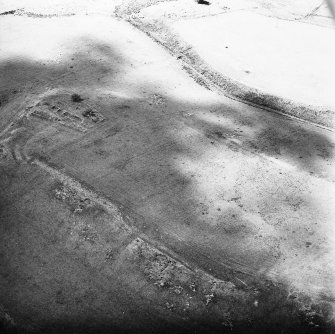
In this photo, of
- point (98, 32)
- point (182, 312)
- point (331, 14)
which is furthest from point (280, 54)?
point (182, 312)

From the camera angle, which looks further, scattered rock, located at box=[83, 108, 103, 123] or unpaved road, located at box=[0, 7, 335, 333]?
scattered rock, located at box=[83, 108, 103, 123]

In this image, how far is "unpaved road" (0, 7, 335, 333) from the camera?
172 inches

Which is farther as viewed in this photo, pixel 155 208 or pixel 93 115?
pixel 93 115

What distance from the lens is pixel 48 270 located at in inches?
185

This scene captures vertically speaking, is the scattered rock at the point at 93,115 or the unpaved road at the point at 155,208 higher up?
the scattered rock at the point at 93,115

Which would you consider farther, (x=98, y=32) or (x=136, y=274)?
(x=98, y=32)

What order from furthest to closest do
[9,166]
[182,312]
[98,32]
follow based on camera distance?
[98,32]
[9,166]
[182,312]

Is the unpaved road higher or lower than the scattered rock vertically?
lower

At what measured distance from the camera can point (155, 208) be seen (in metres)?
5.29

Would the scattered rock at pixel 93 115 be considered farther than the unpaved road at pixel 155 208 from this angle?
Yes

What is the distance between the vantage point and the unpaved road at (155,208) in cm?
437

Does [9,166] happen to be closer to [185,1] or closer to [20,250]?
[20,250]

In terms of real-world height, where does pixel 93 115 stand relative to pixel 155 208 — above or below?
above

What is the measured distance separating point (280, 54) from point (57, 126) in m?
4.80
